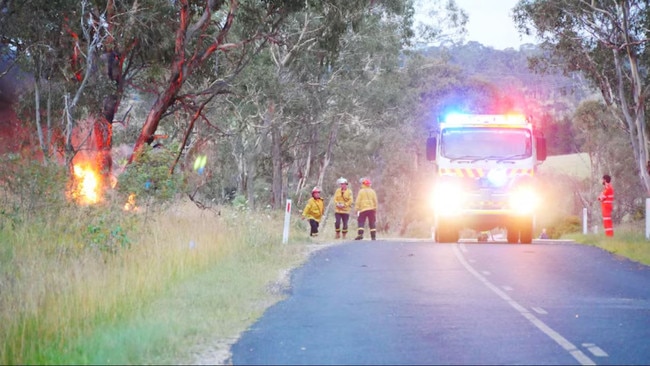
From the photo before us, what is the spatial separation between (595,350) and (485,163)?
14238mm

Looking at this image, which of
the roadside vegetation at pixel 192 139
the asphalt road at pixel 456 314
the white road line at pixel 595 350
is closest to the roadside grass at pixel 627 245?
the roadside vegetation at pixel 192 139

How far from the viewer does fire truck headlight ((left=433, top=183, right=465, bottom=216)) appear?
2350 centimetres

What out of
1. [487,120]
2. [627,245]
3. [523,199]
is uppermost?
[487,120]

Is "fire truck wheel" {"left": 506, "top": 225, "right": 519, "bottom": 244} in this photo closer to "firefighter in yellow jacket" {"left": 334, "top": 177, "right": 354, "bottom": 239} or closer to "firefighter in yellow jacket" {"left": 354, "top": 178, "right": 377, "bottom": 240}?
"firefighter in yellow jacket" {"left": 354, "top": 178, "right": 377, "bottom": 240}

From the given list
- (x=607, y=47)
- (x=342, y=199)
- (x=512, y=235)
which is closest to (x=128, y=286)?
(x=342, y=199)

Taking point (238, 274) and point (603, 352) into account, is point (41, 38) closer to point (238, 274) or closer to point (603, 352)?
point (238, 274)

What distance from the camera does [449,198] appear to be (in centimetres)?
2359

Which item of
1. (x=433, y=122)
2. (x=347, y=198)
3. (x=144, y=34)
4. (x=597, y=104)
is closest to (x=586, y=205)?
(x=433, y=122)

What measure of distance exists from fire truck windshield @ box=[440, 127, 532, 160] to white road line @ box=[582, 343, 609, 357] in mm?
13999

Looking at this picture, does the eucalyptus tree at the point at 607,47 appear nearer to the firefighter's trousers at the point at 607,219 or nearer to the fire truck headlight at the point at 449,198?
the firefighter's trousers at the point at 607,219

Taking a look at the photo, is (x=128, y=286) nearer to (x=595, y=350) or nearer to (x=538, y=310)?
(x=538, y=310)

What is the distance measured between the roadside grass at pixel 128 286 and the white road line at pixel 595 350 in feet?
11.1

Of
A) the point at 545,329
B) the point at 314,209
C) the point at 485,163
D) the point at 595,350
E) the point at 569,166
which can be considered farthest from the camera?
the point at 569,166

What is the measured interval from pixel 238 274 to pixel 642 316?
595 centimetres
